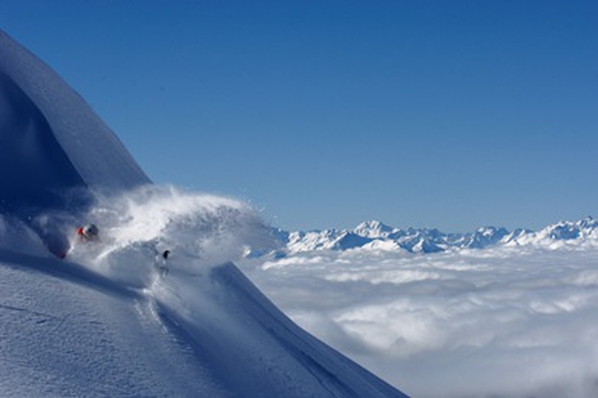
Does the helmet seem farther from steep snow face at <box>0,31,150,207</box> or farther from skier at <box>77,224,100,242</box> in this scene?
steep snow face at <box>0,31,150,207</box>

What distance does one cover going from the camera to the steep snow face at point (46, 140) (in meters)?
25.6

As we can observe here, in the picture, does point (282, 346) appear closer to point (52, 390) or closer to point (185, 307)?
point (185, 307)

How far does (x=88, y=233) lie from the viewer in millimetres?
24422

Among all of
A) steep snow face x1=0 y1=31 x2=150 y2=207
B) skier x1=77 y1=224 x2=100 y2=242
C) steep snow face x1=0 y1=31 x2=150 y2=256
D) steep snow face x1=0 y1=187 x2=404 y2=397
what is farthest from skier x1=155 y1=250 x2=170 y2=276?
steep snow face x1=0 y1=31 x2=150 y2=207

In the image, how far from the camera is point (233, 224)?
3094cm

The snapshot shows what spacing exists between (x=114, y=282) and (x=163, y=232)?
3.80 m

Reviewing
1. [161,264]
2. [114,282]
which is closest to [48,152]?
[161,264]

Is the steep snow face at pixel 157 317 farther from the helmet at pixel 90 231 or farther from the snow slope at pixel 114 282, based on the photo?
the helmet at pixel 90 231

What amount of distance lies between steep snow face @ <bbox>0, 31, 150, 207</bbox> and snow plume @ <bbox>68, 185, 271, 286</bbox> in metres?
1.44

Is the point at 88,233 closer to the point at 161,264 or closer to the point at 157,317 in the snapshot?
the point at 161,264

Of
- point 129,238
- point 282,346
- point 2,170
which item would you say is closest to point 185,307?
point 129,238

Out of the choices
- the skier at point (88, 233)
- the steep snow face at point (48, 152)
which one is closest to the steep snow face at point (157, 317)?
the skier at point (88, 233)

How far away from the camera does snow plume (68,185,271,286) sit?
82.1 ft

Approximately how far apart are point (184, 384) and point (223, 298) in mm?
9859
